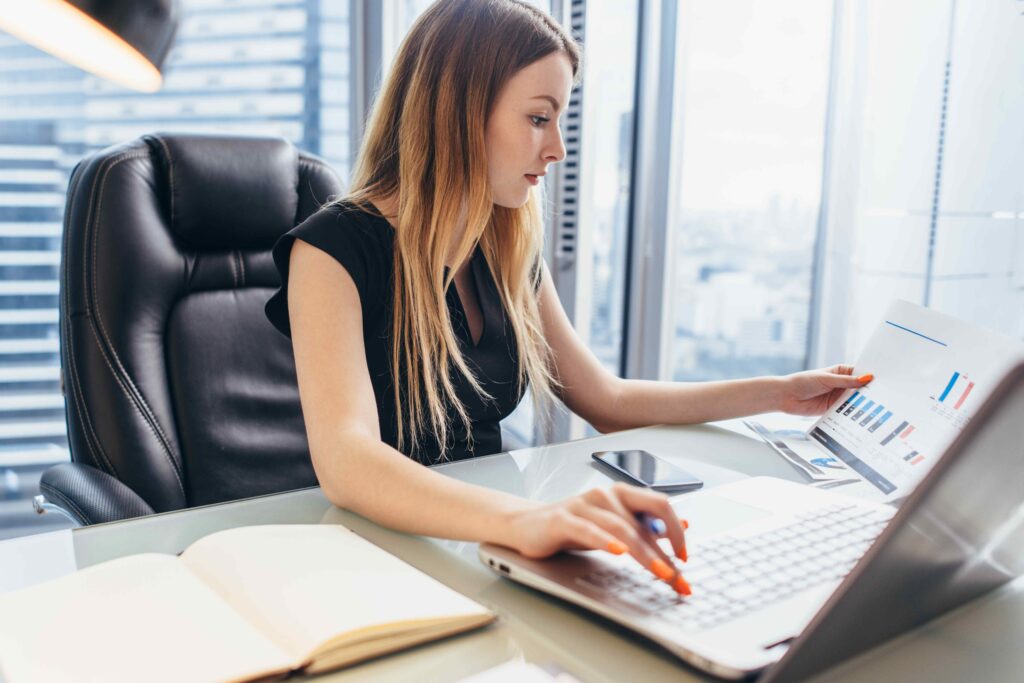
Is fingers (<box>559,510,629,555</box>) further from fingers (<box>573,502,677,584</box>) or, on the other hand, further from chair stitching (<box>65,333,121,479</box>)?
chair stitching (<box>65,333,121,479</box>)

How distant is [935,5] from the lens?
1534 millimetres

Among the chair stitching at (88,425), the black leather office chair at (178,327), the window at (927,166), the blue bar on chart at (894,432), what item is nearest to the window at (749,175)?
the window at (927,166)

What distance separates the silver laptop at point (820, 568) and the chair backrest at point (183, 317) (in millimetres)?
720

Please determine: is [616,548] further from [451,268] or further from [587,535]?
[451,268]

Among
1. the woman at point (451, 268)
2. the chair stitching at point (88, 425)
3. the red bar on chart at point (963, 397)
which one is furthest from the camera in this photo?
the chair stitching at point (88, 425)

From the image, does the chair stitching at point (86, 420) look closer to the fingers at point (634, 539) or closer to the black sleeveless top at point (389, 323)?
the black sleeveless top at point (389, 323)

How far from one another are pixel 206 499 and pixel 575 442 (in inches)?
23.1

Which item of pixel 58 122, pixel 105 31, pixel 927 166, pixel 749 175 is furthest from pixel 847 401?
pixel 58 122

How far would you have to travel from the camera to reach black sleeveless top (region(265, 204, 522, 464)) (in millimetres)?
1062

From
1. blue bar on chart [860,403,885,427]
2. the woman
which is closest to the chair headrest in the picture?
the woman

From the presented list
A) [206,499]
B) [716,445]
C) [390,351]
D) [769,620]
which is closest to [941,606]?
[769,620]

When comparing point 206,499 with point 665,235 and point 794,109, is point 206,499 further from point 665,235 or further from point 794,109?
point 794,109

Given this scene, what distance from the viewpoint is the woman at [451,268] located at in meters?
1.03

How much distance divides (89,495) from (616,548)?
0.75 m
